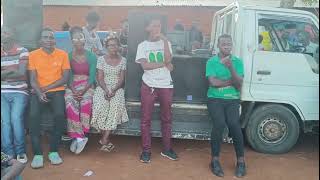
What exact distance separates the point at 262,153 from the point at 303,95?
36.9 inches

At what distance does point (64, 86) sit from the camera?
523cm

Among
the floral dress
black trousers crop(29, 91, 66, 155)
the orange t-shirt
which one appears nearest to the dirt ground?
black trousers crop(29, 91, 66, 155)

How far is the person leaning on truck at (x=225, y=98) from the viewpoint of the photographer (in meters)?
4.84

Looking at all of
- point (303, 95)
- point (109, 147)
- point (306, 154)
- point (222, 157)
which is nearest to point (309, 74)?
point (303, 95)

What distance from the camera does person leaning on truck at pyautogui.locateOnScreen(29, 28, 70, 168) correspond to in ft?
16.5

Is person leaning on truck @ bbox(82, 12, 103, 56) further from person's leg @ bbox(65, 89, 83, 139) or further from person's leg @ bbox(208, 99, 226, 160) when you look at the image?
person's leg @ bbox(208, 99, 226, 160)

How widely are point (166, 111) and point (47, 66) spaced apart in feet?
5.16

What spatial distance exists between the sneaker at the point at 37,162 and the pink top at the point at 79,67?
45.8 inches

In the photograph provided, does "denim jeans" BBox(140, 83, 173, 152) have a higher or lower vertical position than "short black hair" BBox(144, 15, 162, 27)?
lower

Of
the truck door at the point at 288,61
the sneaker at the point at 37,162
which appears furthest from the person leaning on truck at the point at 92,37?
the truck door at the point at 288,61

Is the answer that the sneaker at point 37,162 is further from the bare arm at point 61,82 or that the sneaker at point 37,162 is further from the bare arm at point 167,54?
the bare arm at point 167,54

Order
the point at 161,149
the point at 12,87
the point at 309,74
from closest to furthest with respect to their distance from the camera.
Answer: the point at 12,87 < the point at 309,74 < the point at 161,149

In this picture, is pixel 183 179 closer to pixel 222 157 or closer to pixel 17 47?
pixel 222 157

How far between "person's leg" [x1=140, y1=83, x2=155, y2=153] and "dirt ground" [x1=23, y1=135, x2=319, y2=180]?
0.34 metres
